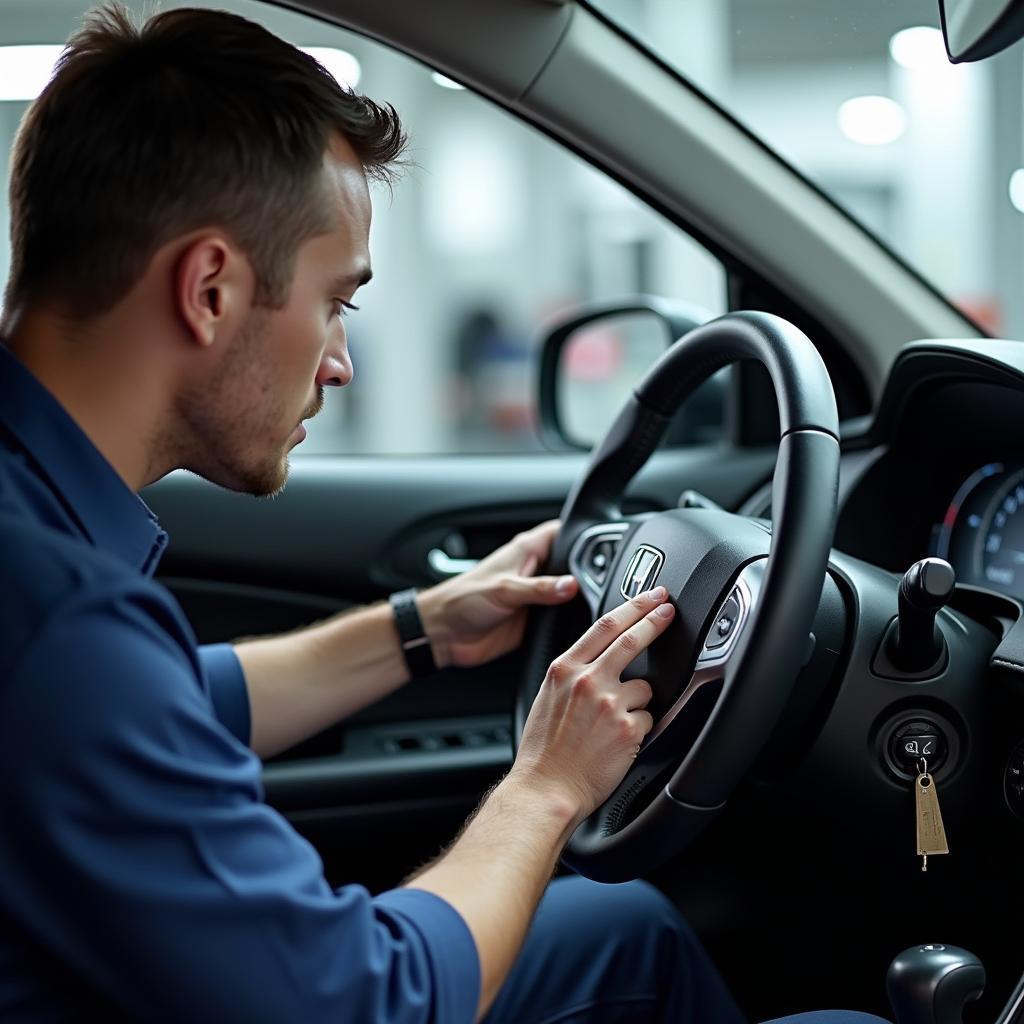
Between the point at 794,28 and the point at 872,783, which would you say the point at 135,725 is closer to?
the point at 872,783

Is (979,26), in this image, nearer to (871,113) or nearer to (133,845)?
(133,845)

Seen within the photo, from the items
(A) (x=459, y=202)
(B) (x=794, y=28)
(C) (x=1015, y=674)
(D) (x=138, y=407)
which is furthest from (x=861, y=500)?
(A) (x=459, y=202)

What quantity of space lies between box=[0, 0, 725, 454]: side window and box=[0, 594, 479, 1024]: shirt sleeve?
4317 millimetres

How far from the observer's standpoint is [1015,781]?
3.72 feet

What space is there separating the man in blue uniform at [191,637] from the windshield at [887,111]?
0.61 metres

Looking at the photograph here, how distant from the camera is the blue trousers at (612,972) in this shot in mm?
1204

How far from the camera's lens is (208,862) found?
2.41ft

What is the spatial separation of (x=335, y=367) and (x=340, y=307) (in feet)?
0.29

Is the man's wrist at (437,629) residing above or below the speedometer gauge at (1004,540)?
below

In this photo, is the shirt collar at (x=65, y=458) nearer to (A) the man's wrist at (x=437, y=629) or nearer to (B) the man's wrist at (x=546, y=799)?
(B) the man's wrist at (x=546, y=799)

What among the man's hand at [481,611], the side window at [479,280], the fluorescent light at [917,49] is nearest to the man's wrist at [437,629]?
the man's hand at [481,611]

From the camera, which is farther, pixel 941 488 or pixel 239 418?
pixel 941 488

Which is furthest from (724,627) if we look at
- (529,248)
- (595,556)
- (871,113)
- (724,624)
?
(529,248)

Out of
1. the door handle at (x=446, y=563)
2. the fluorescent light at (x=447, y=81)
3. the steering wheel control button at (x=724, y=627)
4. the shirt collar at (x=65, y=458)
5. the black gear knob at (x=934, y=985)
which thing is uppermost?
the fluorescent light at (x=447, y=81)
